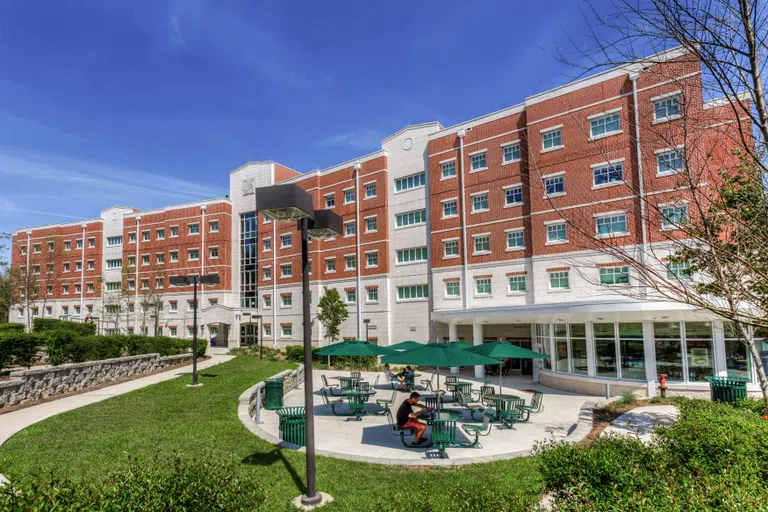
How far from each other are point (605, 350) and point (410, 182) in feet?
65.5

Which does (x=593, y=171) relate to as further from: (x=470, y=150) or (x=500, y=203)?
(x=470, y=150)

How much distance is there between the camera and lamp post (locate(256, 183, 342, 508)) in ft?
21.4

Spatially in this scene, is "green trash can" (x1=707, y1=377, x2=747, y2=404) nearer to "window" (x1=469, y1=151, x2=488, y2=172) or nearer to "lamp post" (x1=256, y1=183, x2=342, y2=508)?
"lamp post" (x1=256, y1=183, x2=342, y2=508)

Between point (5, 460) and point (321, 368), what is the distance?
Result: 71.9ft

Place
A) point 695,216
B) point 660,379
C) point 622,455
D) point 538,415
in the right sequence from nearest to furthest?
point 695,216 → point 622,455 → point 538,415 → point 660,379

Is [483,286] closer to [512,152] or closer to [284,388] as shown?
[512,152]

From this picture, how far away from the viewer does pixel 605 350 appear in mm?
19500

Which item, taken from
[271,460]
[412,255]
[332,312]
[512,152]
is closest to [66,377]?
[271,460]

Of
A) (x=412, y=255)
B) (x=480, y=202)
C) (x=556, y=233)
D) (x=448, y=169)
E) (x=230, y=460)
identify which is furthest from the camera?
(x=412, y=255)

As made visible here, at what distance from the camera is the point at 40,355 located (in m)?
26.8

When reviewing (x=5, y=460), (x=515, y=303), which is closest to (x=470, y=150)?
(x=515, y=303)

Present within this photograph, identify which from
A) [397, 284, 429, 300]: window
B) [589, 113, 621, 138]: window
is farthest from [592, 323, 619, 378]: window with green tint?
[397, 284, 429, 300]: window

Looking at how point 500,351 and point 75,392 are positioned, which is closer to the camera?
point 500,351

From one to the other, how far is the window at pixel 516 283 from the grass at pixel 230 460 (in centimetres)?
1934
